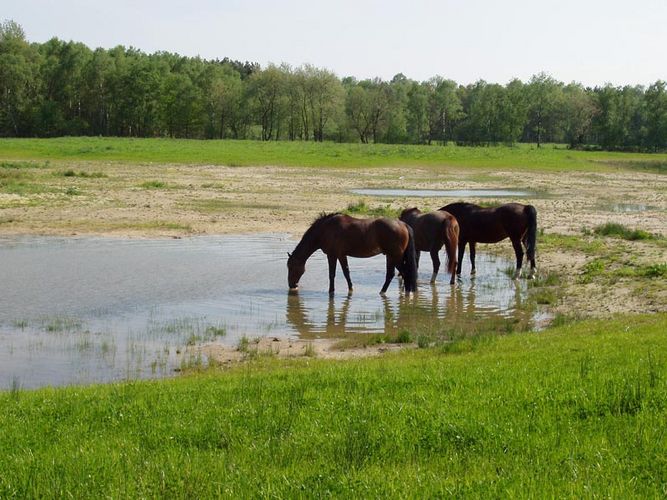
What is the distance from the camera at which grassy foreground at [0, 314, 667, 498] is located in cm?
562

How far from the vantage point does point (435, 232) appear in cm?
2083

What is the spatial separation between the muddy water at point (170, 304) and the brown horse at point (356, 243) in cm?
51

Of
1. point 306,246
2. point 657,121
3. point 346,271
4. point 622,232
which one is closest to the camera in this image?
point 346,271

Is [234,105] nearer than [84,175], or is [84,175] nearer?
[84,175]

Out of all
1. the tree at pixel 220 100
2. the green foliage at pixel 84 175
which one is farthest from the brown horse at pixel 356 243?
the tree at pixel 220 100

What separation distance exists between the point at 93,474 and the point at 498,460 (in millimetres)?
3148

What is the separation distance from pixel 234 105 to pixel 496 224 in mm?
95857

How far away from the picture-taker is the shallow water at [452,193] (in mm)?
41966

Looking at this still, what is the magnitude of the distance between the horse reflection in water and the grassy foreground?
5141 millimetres

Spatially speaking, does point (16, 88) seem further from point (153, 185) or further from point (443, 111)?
point (153, 185)

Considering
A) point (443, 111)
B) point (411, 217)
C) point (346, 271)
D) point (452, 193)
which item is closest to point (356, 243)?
point (346, 271)

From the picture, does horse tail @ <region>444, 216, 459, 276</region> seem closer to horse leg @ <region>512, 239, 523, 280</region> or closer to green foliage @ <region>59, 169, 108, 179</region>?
horse leg @ <region>512, 239, 523, 280</region>

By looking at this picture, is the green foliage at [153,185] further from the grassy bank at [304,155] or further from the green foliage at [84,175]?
the grassy bank at [304,155]

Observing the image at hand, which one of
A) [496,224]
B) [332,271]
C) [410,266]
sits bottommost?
[332,271]
